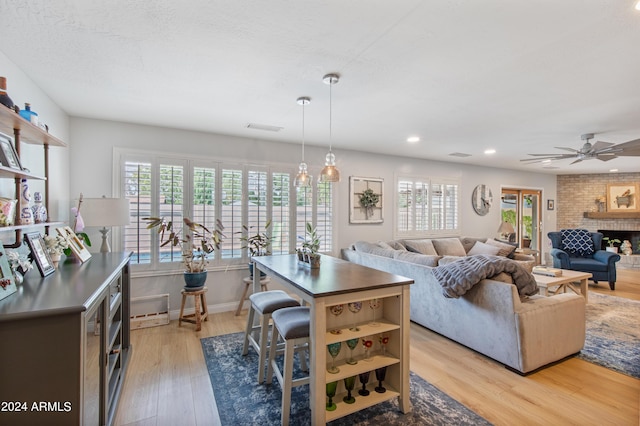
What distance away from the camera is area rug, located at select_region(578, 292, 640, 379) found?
2.78m

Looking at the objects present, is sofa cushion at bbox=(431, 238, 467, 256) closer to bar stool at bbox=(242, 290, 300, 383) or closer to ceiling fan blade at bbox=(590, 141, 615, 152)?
ceiling fan blade at bbox=(590, 141, 615, 152)

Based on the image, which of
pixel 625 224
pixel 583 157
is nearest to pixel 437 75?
pixel 583 157

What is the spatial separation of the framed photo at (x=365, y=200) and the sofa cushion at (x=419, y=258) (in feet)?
4.57

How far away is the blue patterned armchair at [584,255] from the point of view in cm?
530

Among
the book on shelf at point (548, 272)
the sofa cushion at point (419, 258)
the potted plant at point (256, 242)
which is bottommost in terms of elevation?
the book on shelf at point (548, 272)

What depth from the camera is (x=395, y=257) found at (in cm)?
391

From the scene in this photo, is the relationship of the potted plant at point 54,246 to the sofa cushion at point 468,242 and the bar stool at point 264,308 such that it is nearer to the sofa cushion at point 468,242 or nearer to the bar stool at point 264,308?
the bar stool at point 264,308

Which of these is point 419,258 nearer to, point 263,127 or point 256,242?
point 256,242

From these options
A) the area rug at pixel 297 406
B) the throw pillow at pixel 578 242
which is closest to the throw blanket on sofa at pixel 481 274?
the area rug at pixel 297 406

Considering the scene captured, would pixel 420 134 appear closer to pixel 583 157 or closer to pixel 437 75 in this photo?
pixel 437 75

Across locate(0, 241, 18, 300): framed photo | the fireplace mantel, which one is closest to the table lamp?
locate(0, 241, 18, 300): framed photo

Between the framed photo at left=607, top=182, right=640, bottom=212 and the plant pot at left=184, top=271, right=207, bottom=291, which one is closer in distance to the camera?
the plant pot at left=184, top=271, right=207, bottom=291

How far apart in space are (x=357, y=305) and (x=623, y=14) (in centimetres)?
217

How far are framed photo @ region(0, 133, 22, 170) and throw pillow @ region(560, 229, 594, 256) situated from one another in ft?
25.8
